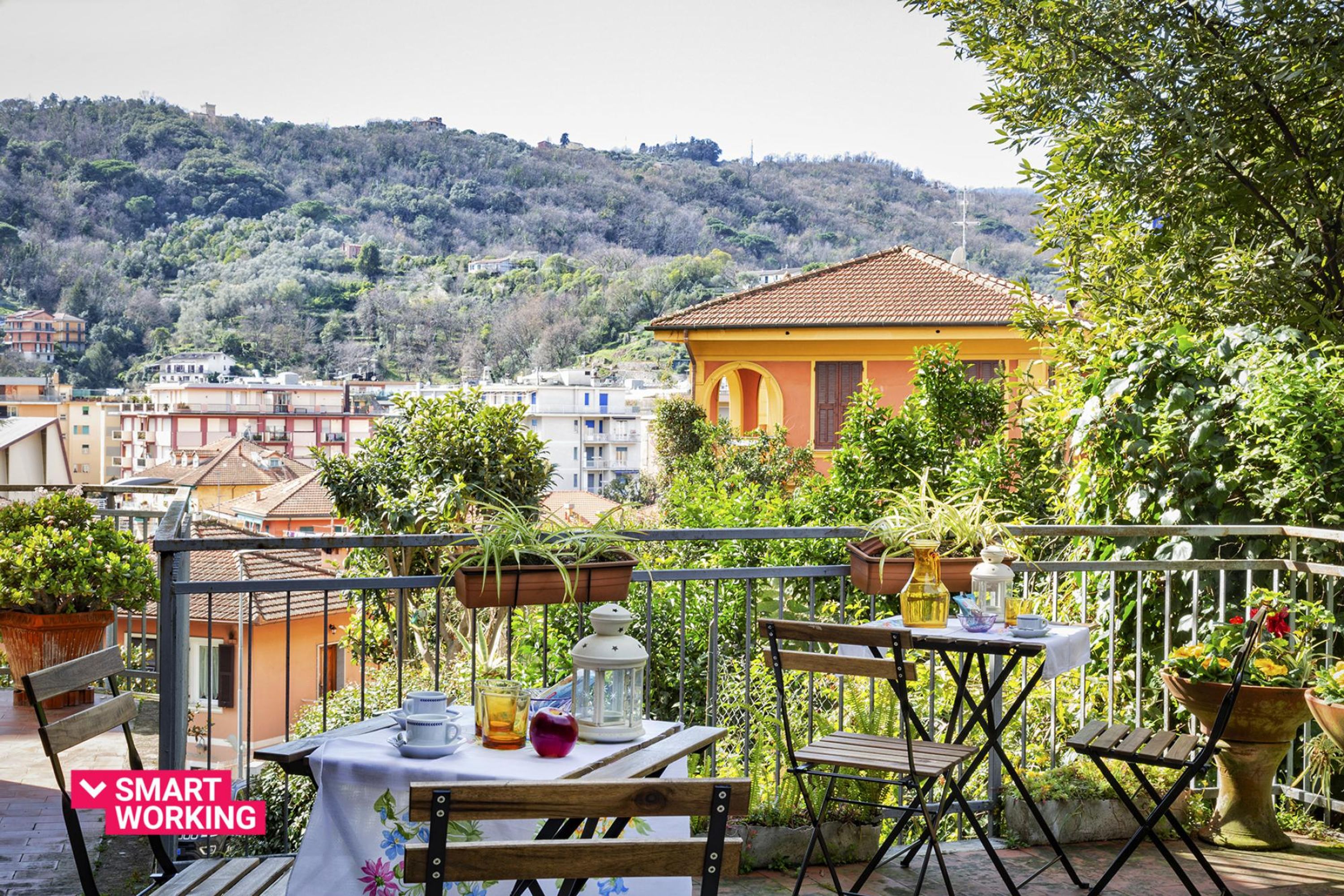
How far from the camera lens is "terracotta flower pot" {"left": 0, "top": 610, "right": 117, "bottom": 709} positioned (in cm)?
607

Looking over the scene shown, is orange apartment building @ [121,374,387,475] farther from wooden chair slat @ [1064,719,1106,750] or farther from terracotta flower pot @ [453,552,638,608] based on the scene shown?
wooden chair slat @ [1064,719,1106,750]

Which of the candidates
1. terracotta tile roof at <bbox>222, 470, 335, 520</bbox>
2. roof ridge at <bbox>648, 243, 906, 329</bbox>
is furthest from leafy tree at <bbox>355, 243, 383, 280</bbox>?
roof ridge at <bbox>648, 243, 906, 329</bbox>

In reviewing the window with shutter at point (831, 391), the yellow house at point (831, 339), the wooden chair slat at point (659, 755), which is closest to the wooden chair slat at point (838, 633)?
the wooden chair slat at point (659, 755)

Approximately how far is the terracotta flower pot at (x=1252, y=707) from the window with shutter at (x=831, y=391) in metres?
18.7

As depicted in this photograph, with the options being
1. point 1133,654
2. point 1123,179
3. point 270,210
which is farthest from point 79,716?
point 270,210

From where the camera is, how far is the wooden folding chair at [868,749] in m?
3.25

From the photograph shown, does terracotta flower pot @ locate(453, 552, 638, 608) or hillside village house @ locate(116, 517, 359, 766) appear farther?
hillside village house @ locate(116, 517, 359, 766)

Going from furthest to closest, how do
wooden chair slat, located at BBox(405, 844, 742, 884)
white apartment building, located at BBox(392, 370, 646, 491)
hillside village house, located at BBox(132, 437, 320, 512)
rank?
white apartment building, located at BBox(392, 370, 646, 491), hillside village house, located at BBox(132, 437, 320, 512), wooden chair slat, located at BBox(405, 844, 742, 884)

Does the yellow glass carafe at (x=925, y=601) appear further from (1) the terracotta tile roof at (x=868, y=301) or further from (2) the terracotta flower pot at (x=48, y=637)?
(1) the terracotta tile roof at (x=868, y=301)

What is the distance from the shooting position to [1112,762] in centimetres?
428

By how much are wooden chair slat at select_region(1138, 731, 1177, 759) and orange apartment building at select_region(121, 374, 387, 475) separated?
2126 inches

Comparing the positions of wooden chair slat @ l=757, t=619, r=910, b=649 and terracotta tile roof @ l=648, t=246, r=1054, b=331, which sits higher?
terracotta tile roof @ l=648, t=246, r=1054, b=331

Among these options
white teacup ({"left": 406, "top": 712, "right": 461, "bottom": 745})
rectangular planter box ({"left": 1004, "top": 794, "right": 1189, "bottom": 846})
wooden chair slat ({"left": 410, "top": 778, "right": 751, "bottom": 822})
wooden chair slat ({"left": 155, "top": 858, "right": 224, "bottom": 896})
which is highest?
wooden chair slat ({"left": 410, "top": 778, "right": 751, "bottom": 822})

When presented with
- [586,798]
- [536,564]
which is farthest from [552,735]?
[536,564]
